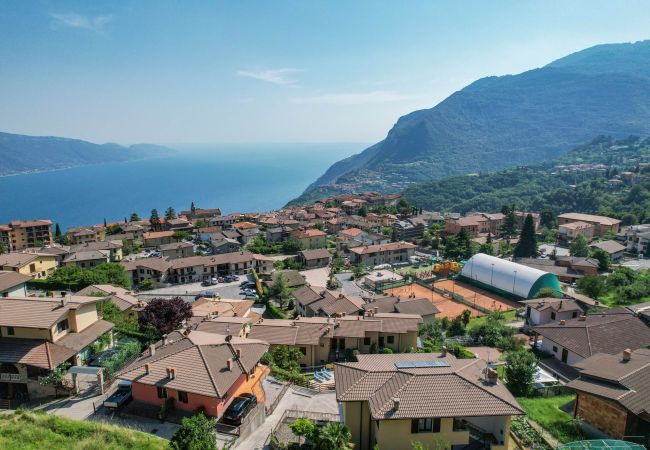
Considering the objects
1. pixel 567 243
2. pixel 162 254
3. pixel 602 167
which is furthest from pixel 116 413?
pixel 602 167

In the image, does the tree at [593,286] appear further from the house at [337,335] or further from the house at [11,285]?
the house at [11,285]

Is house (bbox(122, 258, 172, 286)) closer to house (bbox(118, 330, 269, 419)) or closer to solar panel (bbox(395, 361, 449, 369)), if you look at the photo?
house (bbox(118, 330, 269, 419))

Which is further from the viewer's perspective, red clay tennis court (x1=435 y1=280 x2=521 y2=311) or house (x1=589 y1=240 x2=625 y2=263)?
house (x1=589 y1=240 x2=625 y2=263)

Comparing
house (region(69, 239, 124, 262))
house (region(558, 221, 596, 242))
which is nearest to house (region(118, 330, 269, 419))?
house (region(69, 239, 124, 262))

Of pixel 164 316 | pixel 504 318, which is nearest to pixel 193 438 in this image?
pixel 164 316

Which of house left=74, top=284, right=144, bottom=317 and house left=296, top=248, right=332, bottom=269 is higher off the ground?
house left=74, top=284, right=144, bottom=317

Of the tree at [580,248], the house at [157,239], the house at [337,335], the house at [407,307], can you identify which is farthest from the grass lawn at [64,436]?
the tree at [580,248]
